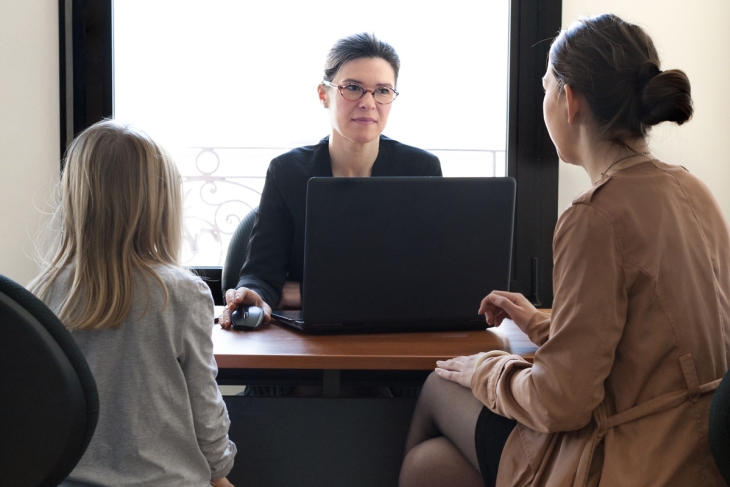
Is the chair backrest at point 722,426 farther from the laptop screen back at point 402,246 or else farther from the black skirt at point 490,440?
the laptop screen back at point 402,246

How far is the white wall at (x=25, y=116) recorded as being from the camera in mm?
2309

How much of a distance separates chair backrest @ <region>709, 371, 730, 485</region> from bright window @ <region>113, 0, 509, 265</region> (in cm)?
179

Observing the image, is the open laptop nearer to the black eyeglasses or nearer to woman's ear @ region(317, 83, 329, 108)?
the black eyeglasses

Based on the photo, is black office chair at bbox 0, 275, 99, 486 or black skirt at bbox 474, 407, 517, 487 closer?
black office chair at bbox 0, 275, 99, 486

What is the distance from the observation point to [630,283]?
3.09 ft

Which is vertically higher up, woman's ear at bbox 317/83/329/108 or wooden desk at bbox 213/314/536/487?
woman's ear at bbox 317/83/329/108

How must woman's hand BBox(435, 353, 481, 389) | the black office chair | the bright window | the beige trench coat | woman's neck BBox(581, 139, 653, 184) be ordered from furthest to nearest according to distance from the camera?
the bright window, woman's hand BBox(435, 353, 481, 389), woman's neck BBox(581, 139, 653, 184), the beige trench coat, the black office chair

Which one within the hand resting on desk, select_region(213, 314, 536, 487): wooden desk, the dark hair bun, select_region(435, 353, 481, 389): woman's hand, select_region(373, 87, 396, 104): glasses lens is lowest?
select_region(213, 314, 536, 487): wooden desk

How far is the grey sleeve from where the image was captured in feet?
3.38

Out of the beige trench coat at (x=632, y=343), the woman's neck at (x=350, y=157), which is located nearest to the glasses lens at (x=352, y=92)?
the woman's neck at (x=350, y=157)

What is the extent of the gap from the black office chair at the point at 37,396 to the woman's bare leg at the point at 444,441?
68 centimetres

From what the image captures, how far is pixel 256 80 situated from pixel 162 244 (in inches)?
63.5

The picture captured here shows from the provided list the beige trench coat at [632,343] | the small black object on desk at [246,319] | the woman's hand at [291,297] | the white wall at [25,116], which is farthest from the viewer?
the white wall at [25,116]

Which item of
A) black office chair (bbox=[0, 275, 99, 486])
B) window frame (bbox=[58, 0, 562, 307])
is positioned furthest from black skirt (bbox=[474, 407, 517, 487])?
window frame (bbox=[58, 0, 562, 307])
